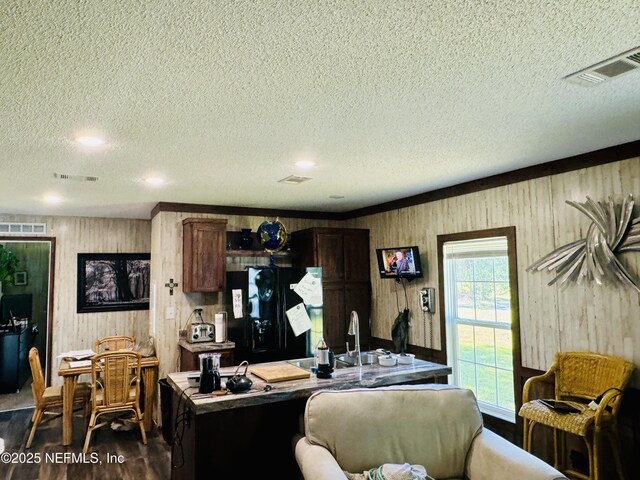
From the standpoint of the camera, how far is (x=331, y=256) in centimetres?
568

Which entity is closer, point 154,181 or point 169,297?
point 154,181

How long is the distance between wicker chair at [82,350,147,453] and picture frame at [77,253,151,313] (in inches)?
79.3

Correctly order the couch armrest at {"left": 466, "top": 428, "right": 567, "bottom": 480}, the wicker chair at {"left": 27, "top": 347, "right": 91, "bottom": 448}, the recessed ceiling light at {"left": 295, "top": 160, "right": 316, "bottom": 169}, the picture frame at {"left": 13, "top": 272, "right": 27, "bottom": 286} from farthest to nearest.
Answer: the picture frame at {"left": 13, "top": 272, "right": 27, "bottom": 286}, the wicker chair at {"left": 27, "top": 347, "right": 91, "bottom": 448}, the recessed ceiling light at {"left": 295, "top": 160, "right": 316, "bottom": 169}, the couch armrest at {"left": 466, "top": 428, "right": 567, "bottom": 480}

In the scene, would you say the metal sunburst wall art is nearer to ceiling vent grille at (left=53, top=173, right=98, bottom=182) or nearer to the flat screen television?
the flat screen television

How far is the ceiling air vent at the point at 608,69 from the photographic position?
185 cm

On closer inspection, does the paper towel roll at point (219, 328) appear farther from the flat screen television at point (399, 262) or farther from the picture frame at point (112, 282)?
the picture frame at point (112, 282)

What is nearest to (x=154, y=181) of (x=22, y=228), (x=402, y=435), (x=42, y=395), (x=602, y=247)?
(x=42, y=395)

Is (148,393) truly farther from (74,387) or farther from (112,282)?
(112,282)

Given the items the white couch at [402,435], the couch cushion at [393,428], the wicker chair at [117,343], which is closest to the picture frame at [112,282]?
the wicker chair at [117,343]

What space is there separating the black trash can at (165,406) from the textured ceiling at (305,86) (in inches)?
92.4

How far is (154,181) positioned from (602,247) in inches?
146

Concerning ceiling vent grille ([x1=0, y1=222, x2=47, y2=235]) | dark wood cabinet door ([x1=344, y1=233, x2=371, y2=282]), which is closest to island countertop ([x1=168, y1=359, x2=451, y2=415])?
dark wood cabinet door ([x1=344, y1=233, x2=371, y2=282])

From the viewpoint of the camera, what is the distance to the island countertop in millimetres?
2650

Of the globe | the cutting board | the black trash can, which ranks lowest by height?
the black trash can
